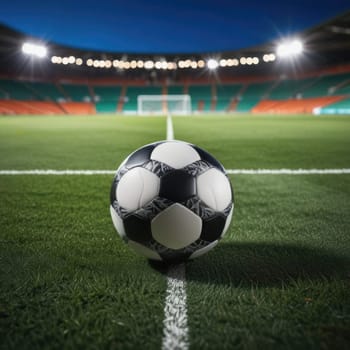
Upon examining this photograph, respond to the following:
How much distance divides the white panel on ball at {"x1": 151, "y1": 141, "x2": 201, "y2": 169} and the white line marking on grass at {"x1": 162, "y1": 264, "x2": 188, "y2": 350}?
1.97 ft

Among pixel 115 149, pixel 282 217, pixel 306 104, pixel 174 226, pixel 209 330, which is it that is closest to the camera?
pixel 209 330

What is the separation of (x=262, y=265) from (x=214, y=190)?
0.52 metres

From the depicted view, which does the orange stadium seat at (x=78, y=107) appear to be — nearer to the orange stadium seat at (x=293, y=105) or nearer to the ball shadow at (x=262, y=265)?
the orange stadium seat at (x=293, y=105)

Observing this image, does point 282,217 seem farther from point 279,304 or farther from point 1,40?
point 1,40

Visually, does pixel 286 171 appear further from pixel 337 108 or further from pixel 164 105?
pixel 164 105

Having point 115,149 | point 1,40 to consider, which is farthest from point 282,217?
point 1,40

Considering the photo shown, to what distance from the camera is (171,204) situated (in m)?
1.93

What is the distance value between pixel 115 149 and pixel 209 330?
6.13 m

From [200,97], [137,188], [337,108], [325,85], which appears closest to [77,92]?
[200,97]

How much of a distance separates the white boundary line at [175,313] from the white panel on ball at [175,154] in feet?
1.96

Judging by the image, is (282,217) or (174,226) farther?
(282,217)

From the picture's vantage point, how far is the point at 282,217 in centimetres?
301

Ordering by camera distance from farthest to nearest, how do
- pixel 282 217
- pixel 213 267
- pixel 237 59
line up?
pixel 237 59
pixel 282 217
pixel 213 267

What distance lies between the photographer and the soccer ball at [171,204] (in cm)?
193
